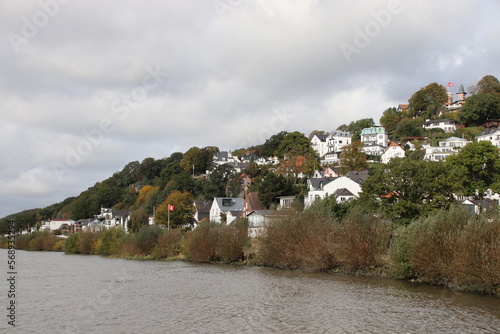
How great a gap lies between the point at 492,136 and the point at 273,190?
2868 inches

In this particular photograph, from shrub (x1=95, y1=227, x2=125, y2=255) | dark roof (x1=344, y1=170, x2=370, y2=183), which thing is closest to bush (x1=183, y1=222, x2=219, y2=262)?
shrub (x1=95, y1=227, x2=125, y2=255)

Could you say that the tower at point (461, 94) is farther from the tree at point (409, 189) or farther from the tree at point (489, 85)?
the tree at point (409, 189)

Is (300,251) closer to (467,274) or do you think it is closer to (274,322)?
(467,274)

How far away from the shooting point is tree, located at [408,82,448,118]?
163 meters

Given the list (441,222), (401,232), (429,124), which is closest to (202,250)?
(401,232)

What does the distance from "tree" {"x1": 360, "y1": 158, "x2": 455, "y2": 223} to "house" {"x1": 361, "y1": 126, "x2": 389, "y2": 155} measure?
→ 93134 mm

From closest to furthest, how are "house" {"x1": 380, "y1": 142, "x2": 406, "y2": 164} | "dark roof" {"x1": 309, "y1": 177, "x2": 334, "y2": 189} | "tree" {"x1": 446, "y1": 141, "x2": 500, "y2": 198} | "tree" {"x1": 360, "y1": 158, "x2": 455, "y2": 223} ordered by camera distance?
"tree" {"x1": 360, "y1": 158, "x2": 455, "y2": 223} < "tree" {"x1": 446, "y1": 141, "x2": 500, "y2": 198} < "dark roof" {"x1": 309, "y1": 177, "x2": 334, "y2": 189} < "house" {"x1": 380, "y1": 142, "x2": 406, "y2": 164}

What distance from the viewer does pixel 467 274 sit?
34000 mm

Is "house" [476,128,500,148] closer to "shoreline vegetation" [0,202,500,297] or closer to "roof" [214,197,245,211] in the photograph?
"roof" [214,197,245,211]

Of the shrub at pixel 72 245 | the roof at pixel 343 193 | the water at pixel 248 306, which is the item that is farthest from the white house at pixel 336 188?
the shrub at pixel 72 245

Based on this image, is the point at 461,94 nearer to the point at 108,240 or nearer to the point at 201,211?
the point at 201,211

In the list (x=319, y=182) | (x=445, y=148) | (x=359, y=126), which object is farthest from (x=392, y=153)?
(x=319, y=182)

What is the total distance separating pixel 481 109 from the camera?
139 m

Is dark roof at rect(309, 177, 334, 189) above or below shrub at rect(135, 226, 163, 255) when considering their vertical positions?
above
